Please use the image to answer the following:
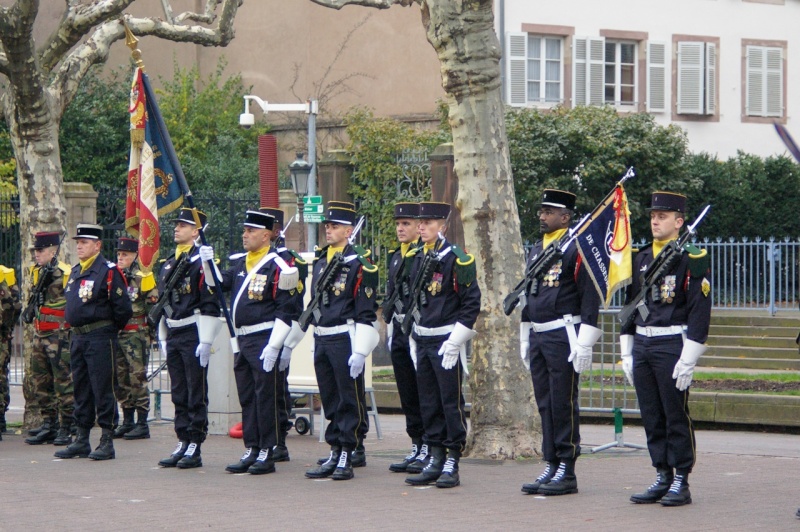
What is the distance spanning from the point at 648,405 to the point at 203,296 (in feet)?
13.8

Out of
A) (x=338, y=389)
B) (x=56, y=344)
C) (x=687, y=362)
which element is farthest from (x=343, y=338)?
(x=56, y=344)

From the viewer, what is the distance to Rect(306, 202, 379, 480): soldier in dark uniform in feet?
36.3

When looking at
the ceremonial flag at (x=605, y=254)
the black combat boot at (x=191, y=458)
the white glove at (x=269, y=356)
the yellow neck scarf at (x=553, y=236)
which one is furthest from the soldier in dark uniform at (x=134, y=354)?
the ceremonial flag at (x=605, y=254)

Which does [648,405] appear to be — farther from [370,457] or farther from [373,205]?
[373,205]

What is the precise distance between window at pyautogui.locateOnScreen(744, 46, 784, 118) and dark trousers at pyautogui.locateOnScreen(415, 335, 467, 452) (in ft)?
80.9

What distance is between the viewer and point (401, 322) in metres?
11.5

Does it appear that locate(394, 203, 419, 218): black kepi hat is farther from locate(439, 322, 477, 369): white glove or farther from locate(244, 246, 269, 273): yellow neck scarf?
locate(439, 322, 477, 369): white glove

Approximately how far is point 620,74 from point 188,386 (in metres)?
22.6

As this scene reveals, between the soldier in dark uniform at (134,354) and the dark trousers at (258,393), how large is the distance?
329 centimetres

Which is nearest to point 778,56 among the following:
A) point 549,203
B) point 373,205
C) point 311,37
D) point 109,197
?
point 311,37

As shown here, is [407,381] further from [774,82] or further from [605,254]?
[774,82]

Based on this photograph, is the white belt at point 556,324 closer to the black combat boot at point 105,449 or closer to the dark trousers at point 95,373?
the dark trousers at point 95,373

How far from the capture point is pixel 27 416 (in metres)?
15.0

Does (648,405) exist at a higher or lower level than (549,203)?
lower
